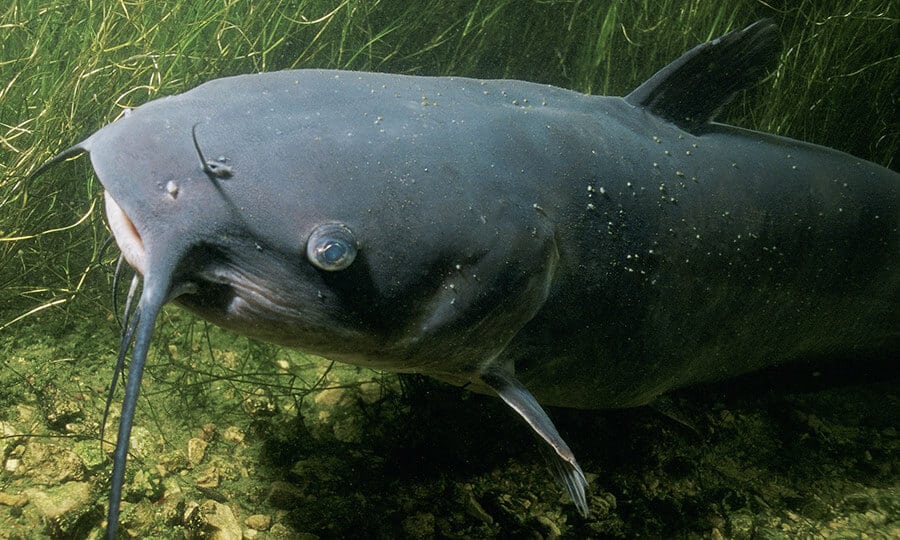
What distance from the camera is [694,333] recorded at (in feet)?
7.12

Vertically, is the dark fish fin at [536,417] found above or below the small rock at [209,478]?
above

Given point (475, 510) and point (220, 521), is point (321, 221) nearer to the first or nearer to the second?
point (220, 521)

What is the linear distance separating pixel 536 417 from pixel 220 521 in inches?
36.8

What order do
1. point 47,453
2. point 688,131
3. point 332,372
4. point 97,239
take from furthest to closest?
point 97,239, point 332,372, point 688,131, point 47,453

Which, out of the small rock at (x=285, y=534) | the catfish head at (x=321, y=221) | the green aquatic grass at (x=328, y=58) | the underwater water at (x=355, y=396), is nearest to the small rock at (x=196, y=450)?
the underwater water at (x=355, y=396)

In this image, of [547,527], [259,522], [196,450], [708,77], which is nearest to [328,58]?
[708,77]

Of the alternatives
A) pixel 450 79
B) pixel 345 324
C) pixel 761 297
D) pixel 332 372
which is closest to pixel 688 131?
pixel 761 297

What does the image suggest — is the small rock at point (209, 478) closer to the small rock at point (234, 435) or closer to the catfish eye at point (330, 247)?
the small rock at point (234, 435)

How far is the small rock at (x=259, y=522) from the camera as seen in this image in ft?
5.87

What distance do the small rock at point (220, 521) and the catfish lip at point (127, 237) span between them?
836mm

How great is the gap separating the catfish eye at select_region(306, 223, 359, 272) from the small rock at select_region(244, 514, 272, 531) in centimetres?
91

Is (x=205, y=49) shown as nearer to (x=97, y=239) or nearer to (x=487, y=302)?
(x=97, y=239)

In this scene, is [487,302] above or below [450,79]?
below

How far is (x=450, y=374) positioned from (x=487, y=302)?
12.4 inches
